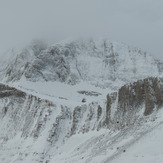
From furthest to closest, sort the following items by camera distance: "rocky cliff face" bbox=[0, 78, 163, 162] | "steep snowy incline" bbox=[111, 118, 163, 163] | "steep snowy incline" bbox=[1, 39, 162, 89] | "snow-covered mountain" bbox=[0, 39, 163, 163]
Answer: "steep snowy incline" bbox=[1, 39, 162, 89] < "rocky cliff face" bbox=[0, 78, 163, 162] < "snow-covered mountain" bbox=[0, 39, 163, 163] < "steep snowy incline" bbox=[111, 118, 163, 163]

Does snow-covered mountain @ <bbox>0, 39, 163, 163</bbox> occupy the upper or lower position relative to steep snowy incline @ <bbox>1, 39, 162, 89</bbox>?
lower

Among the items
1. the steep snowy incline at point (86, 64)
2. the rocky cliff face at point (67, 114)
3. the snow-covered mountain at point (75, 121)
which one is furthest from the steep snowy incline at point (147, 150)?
the steep snowy incline at point (86, 64)

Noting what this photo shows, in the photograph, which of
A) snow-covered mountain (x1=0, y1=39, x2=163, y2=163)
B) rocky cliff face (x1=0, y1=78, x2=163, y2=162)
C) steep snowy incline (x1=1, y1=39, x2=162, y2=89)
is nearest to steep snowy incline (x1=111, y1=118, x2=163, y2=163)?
snow-covered mountain (x1=0, y1=39, x2=163, y2=163)

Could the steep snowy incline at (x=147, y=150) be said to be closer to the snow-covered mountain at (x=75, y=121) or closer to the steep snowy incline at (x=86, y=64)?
the snow-covered mountain at (x=75, y=121)

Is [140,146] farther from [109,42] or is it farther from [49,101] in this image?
[109,42]

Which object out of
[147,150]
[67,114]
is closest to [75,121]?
[67,114]

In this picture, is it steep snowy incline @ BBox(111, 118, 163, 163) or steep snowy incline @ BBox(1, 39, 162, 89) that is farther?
steep snowy incline @ BBox(1, 39, 162, 89)

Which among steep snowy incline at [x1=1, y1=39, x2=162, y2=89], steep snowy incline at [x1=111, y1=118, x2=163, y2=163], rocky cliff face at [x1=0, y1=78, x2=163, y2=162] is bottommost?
steep snowy incline at [x1=111, y1=118, x2=163, y2=163]

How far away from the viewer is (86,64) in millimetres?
140125

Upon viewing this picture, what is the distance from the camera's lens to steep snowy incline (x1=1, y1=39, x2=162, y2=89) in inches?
5172

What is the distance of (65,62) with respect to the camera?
14062 centimetres

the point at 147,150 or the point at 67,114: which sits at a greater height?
the point at 67,114

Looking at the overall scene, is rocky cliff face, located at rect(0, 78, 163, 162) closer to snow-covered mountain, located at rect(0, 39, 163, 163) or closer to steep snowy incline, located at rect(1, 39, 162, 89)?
snow-covered mountain, located at rect(0, 39, 163, 163)

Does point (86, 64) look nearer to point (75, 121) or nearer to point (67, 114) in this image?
point (67, 114)
